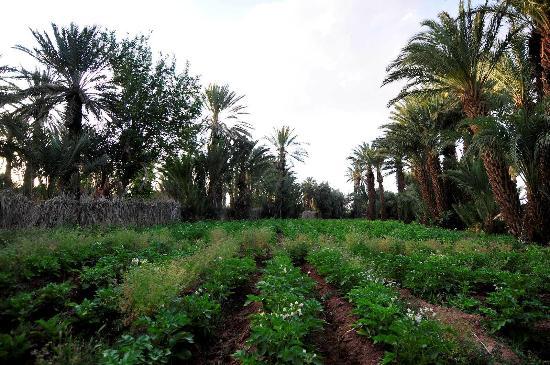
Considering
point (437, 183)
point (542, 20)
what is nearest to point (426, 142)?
point (437, 183)

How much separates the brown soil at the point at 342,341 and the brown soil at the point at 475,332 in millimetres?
964

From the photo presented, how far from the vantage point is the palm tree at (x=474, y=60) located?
1382 cm

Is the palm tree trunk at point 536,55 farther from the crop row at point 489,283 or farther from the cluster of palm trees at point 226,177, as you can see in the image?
the cluster of palm trees at point 226,177

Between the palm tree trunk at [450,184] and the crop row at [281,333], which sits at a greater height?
the palm tree trunk at [450,184]

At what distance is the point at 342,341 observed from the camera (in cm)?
461

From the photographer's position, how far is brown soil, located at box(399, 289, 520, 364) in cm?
386

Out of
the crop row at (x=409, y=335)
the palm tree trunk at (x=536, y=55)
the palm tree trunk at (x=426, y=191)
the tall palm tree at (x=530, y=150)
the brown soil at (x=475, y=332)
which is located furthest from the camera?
the palm tree trunk at (x=426, y=191)

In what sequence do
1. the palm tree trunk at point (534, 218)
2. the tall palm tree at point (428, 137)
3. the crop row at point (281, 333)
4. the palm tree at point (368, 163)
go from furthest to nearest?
the palm tree at point (368, 163) → the tall palm tree at point (428, 137) → the palm tree trunk at point (534, 218) → the crop row at point (281, 333)

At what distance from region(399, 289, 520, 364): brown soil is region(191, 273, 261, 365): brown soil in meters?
2.49

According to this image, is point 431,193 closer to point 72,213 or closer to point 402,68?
point 402,68

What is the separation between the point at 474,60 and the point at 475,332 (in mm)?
12815

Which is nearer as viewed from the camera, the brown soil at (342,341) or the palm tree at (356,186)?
the brown soil at (342,341)

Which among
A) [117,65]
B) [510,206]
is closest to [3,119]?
[117,65]

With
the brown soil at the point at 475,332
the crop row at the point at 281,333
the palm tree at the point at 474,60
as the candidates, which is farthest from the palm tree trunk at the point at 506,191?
the crop row at the point at 281,333
